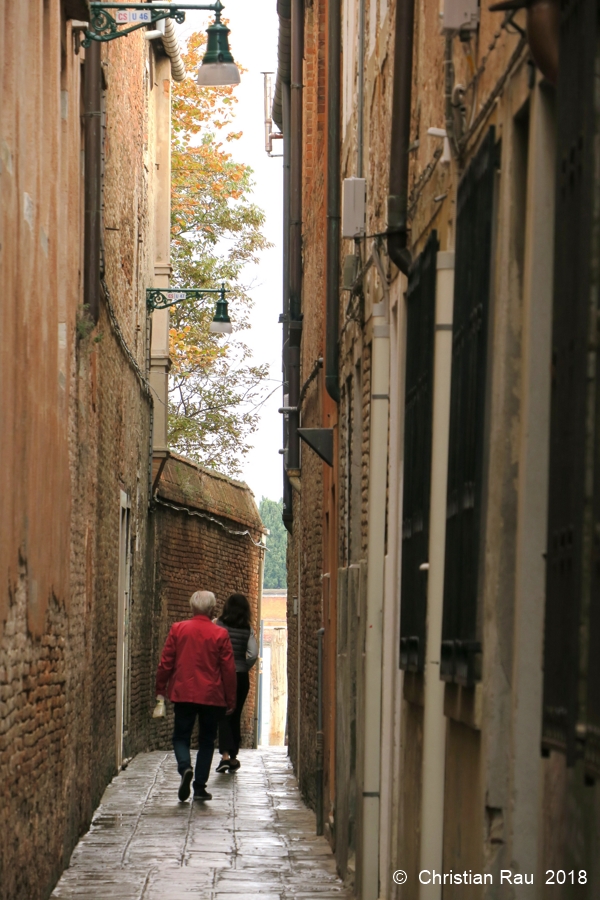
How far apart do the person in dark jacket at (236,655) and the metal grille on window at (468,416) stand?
10.1 meters

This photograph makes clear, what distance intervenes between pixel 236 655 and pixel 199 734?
292 cm

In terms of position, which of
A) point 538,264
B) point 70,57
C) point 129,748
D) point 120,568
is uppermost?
point 70,57

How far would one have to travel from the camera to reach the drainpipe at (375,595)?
7.76m

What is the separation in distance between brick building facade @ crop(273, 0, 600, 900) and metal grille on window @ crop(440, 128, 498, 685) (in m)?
0.02

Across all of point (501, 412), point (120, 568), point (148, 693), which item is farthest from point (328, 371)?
point (148, 693)

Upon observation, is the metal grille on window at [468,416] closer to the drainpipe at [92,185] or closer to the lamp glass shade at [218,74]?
the drainpipe at [92,185]

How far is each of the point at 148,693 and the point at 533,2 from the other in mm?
16827

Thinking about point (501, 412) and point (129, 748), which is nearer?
point (501, 412)

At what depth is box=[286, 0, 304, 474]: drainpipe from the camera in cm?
1655

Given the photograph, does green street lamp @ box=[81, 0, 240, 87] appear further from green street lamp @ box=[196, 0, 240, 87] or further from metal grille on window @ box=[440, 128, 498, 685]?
metal grille on window @ box=[440, 128, 498, 685]

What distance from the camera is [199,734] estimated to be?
1259 cm

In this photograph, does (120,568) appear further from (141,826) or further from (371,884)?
(371,884)

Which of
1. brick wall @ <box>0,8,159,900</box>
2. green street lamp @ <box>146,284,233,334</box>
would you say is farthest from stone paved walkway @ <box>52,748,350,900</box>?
green street lamp @ <box>146,284,233,334</box>

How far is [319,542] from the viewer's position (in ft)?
45.2
